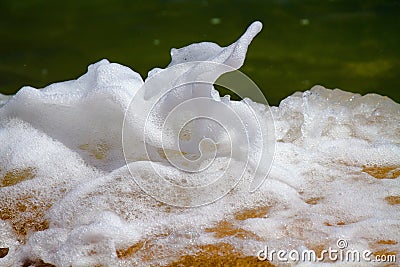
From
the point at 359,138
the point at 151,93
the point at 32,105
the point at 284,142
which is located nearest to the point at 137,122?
the point at 151,93

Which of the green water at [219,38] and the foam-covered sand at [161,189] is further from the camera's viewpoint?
the green water at [219,38]

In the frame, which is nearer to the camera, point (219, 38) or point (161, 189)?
point (161, 189)

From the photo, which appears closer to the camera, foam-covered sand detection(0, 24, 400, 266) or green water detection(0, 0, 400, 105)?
foam-covered sand detection(0, 24, 400, 266)

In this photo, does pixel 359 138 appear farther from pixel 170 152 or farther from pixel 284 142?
pixel 170 152

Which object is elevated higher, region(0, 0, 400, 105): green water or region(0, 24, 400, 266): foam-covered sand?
region(0, 0, 400, 105): green water

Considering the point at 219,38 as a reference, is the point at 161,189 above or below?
below

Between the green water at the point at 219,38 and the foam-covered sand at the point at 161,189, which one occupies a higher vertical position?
the green water at the point at 219,38
